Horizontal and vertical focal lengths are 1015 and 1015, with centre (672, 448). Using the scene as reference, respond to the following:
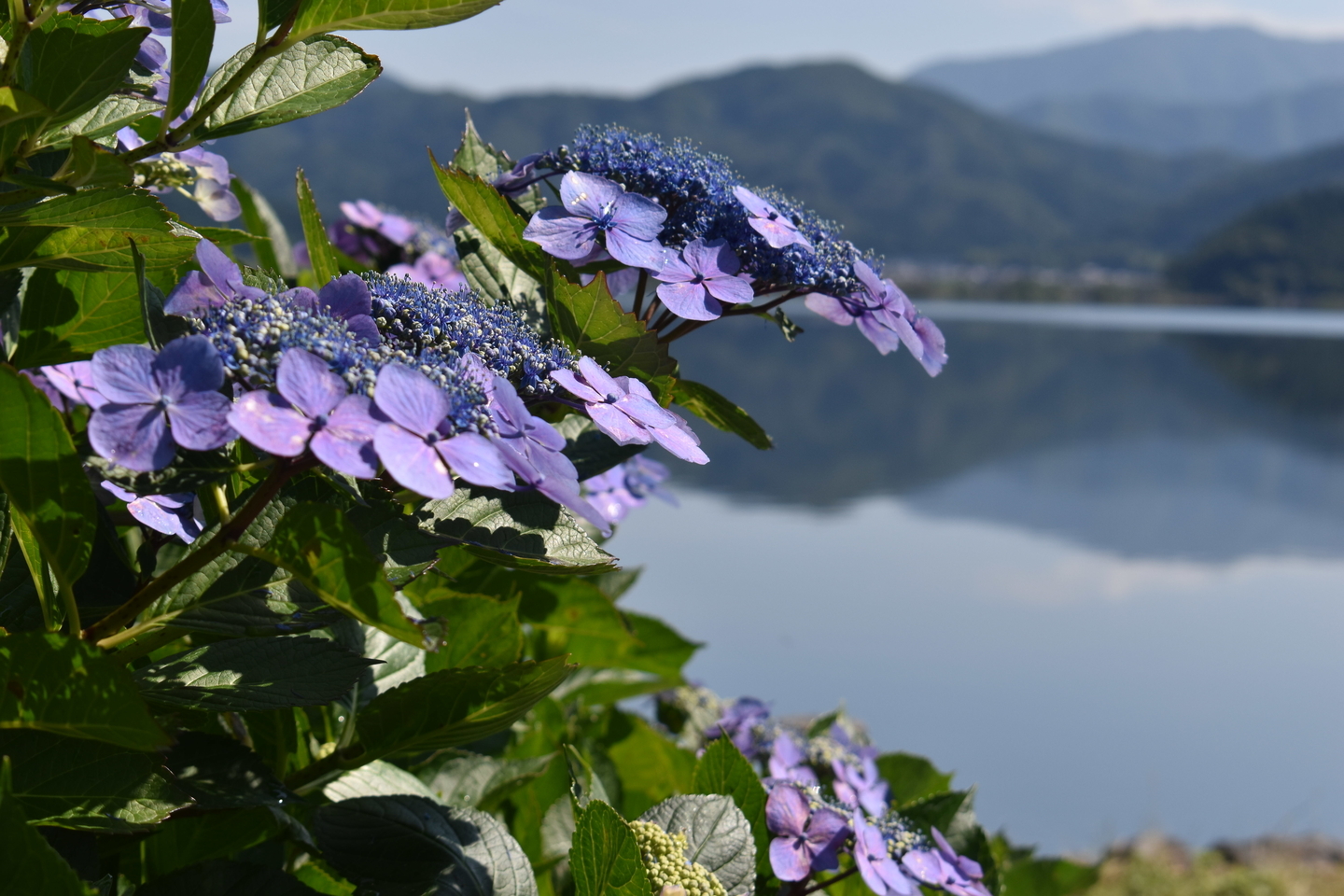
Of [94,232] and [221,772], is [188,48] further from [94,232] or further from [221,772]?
[221,772]

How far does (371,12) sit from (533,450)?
0.84 feet

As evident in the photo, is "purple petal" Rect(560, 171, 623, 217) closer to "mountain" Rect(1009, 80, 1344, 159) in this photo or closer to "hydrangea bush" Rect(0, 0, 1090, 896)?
"hydrangea bush" Rect(0, 0, 1090, 896)

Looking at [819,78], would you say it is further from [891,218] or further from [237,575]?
[237,575]

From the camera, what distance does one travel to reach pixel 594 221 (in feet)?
2.16

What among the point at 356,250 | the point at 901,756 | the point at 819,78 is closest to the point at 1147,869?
the point at 901,756

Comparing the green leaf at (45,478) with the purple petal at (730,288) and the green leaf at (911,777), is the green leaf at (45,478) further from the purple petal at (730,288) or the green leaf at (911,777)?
the green leaf at (911,777)

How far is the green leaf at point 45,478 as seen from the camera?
43cm

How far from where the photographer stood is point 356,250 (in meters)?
1.49

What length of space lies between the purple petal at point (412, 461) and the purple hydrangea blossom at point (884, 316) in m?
0.38

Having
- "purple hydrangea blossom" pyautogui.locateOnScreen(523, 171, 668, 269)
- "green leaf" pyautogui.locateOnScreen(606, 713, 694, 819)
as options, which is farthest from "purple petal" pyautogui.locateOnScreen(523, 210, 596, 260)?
"green leaf" pyautogui.locateOnScreen(606, 713, 694, 819)

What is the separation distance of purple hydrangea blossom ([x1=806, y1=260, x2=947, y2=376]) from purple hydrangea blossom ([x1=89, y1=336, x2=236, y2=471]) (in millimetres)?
436

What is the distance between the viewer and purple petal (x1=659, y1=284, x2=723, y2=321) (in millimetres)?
622

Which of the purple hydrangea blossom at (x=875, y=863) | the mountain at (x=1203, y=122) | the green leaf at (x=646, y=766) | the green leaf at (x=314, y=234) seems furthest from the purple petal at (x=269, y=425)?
the mountain at (x=1203, y=122)

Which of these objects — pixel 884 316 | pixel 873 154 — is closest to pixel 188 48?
pixel 884 316
